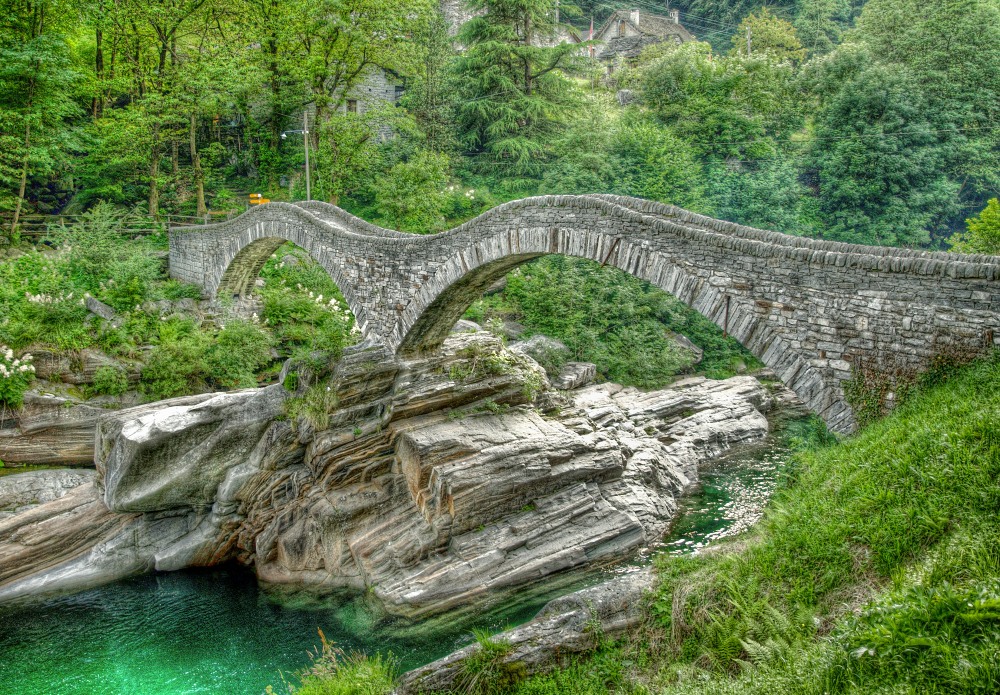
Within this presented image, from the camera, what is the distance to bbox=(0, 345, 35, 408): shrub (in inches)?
559

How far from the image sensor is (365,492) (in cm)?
1262

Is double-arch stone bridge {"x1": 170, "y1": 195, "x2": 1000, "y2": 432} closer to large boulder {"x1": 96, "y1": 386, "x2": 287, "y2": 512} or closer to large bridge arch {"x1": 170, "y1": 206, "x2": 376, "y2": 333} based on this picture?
large bridge arch {"x1": 170, "y1": 206, "x2": 376, "y2": 333}

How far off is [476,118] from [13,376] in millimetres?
22304

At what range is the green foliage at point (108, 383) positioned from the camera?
15.6 meters

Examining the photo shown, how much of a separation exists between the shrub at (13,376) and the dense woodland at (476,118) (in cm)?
963

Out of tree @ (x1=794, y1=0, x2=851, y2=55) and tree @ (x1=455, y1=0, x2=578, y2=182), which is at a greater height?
tree @ (x1=794, y1=0, x2=851, y2=55)

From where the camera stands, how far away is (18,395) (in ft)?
47.0

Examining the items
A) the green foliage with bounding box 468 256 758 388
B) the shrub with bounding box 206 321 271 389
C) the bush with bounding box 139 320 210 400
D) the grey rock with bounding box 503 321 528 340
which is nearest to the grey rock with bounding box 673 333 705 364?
the green foliage with bounding box 468 256 758 388

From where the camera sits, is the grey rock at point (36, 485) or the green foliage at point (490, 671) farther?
the grey rock at point (36, 485)

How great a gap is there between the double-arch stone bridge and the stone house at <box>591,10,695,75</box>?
3193 centimetres

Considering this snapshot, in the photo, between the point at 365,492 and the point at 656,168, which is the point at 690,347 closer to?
the point at 656,168

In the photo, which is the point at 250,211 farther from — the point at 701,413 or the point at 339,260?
the point at 701,413

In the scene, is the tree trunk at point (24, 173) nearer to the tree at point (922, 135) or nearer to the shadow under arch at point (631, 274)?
the shadow under arch at point (631, 274)

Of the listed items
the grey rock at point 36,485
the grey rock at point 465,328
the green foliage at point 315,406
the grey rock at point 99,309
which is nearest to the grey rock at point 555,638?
the green foliage at point 315,406
